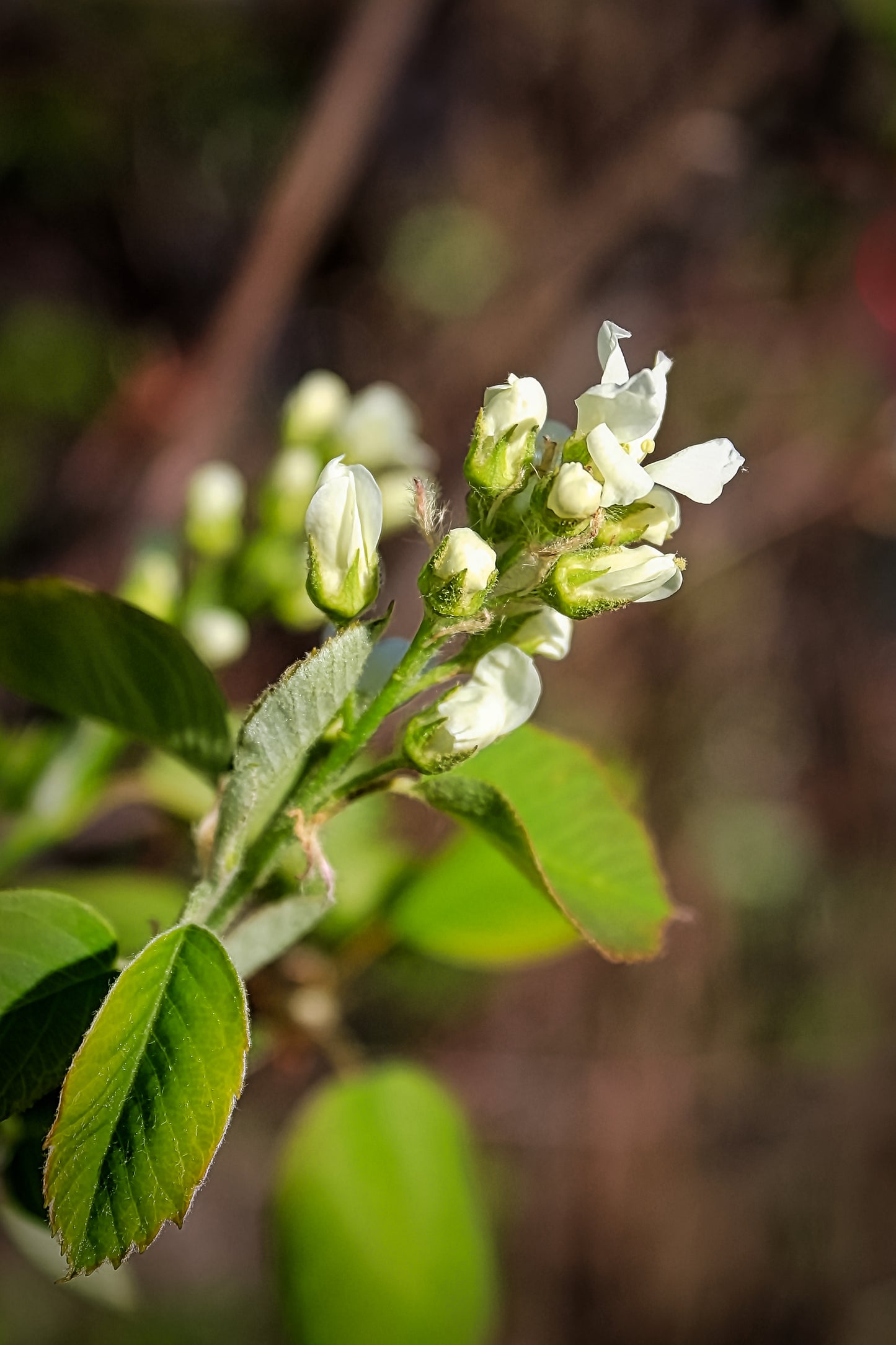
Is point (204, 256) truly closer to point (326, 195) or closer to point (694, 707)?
point (326, 195)

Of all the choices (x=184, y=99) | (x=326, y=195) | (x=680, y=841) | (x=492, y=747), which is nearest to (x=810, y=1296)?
(x=680, y=841)

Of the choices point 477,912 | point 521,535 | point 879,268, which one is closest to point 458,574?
point 521,535

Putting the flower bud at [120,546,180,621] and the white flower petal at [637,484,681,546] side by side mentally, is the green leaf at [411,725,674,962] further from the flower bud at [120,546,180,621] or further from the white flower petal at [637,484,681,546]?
the flower bud at [120,546,180,621]

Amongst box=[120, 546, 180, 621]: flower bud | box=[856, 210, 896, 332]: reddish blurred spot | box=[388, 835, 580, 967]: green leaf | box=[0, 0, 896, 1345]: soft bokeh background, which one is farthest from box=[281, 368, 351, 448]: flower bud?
box=[856, 210, 896, 332]: reddish blurred spot

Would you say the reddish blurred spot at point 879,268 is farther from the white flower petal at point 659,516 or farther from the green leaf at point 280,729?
the green leaf at point 280,729

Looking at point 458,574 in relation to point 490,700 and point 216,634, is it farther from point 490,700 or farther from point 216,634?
point 216,634

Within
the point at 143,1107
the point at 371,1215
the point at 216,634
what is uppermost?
the point at 216,634
